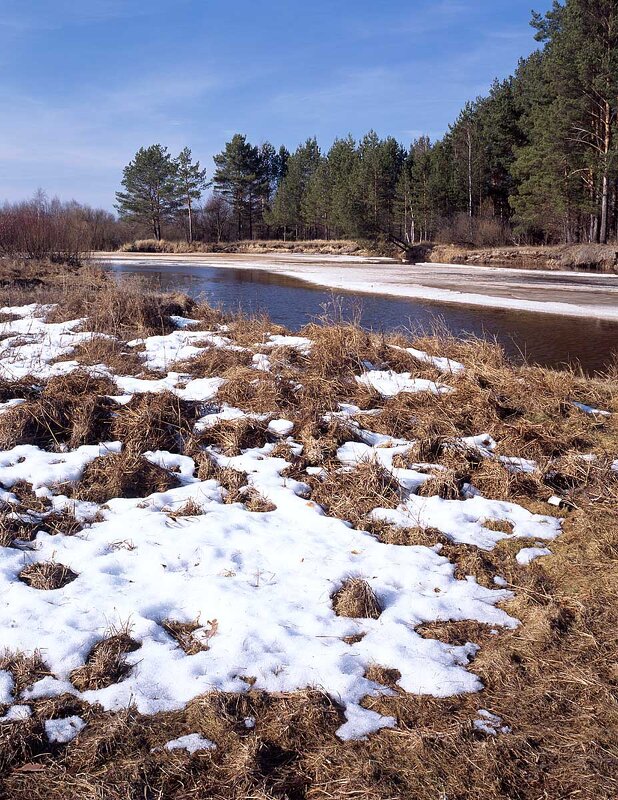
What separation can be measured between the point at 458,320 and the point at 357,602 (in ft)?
45.6

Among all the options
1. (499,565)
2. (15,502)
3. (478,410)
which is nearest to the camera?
(499,565)

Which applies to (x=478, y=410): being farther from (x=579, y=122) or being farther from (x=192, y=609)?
(x=579, y=122)

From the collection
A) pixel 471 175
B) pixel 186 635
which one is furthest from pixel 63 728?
pixel 471 175

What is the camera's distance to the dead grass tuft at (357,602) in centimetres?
372

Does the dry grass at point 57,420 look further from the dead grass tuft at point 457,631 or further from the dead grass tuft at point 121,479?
the dead grass tuft at point 457,631

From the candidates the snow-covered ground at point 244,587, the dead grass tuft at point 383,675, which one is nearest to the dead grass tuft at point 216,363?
A: the snow-covered ground at point 244,587

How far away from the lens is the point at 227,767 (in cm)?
265

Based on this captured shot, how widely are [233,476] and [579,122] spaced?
108 feet

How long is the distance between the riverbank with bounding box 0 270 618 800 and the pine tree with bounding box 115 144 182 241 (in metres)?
64.6

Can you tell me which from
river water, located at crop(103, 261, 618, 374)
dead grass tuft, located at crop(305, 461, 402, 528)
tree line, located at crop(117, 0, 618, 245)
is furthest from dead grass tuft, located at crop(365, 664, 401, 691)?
tree line, located at crop(117, 0, 618, 245)

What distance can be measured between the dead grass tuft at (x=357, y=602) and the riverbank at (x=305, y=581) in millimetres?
13

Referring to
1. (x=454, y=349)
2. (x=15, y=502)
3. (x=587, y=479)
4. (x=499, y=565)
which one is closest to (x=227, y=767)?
(x=499, y=565)

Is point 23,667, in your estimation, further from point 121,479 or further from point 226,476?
point 226,476

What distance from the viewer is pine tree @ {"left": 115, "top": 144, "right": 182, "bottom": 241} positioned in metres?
67.1
